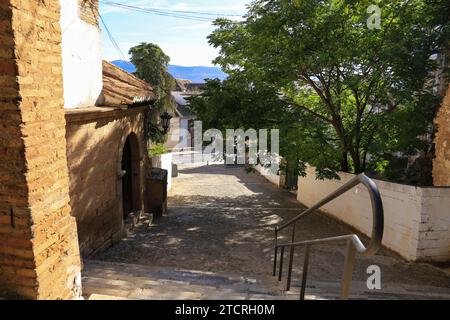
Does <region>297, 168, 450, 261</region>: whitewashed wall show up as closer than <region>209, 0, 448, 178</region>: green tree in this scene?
Yes

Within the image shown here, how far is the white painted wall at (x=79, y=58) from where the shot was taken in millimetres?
6480

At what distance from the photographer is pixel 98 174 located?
739cm

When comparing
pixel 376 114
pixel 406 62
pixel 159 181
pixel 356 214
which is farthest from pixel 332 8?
pixel 159 181

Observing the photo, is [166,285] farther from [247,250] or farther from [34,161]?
[247,250]

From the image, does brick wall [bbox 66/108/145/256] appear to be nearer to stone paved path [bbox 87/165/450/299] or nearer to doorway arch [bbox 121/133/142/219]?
stone paved path [bbox 87/165/450/299]

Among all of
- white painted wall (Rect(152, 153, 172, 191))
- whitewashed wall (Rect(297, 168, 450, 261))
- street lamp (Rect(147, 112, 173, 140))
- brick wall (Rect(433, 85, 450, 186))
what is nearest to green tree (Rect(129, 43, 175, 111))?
white painted wall (Rect(152, 153, 172, 191))

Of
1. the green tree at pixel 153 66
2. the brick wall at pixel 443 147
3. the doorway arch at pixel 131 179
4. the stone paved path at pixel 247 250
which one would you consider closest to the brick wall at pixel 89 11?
the doorway arch at pixel 131 179

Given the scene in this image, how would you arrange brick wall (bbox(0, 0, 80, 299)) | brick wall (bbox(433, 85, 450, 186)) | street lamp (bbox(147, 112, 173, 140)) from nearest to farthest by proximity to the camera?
brick wall (bbox(0, 0, 80, 299))
brick wall (bbox(433, 85, 450, 186))
street lamp (bbox(147, 112, 173, 140))

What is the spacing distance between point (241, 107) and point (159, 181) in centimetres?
361

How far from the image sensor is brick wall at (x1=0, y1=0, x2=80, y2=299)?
256cm

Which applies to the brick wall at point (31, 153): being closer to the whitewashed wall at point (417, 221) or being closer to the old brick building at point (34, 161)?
the old brick building at point (34, 161)

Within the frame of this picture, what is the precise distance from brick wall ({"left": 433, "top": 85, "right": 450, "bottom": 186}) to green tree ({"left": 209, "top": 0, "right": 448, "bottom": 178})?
781mm

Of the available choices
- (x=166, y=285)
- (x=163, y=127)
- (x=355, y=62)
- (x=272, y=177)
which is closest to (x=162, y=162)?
(x=163, y=127)
